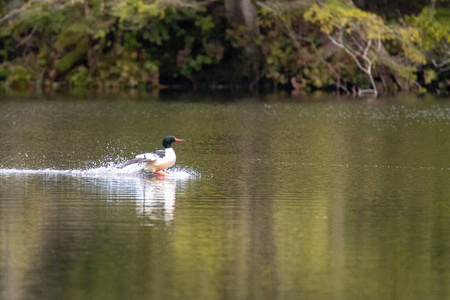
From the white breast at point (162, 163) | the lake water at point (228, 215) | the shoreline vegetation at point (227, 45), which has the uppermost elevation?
the shoreline vegetation at point (227, 45)

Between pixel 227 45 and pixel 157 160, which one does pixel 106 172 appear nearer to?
pixel 157 160

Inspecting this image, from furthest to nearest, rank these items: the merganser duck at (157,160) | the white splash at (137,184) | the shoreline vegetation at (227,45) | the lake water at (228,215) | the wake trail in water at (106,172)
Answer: the shoreline vegetation at (227,45) → the wake trail in water at (106,172) → the merganser duck at (157,160) → the white splash at (137,184) → the lake water at (228,215)

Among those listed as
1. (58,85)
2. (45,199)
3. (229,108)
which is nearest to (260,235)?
(45,199)

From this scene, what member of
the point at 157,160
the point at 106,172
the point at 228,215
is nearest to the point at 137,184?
the point at 157,160

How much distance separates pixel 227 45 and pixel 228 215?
39234 millimetres

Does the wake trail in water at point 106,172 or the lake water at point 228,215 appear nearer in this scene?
the lake water at point 228,215

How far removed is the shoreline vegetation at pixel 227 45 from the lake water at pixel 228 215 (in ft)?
60.5

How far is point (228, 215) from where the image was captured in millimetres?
13148

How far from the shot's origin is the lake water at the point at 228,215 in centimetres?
973

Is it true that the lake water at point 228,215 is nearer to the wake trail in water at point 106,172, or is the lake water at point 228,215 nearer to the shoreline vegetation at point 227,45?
the wake trail in water at point 106,172

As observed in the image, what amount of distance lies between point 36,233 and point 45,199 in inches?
103

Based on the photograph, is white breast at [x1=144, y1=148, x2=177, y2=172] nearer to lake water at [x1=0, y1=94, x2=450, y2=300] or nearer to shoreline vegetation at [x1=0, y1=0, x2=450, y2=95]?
lake water at [x1=0, y1=94, x2=450, y2=300]

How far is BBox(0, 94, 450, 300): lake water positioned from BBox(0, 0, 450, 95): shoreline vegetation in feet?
60.5

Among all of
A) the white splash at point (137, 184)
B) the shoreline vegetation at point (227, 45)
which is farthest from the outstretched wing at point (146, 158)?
the shoreline vegetation at point (227, 45)
